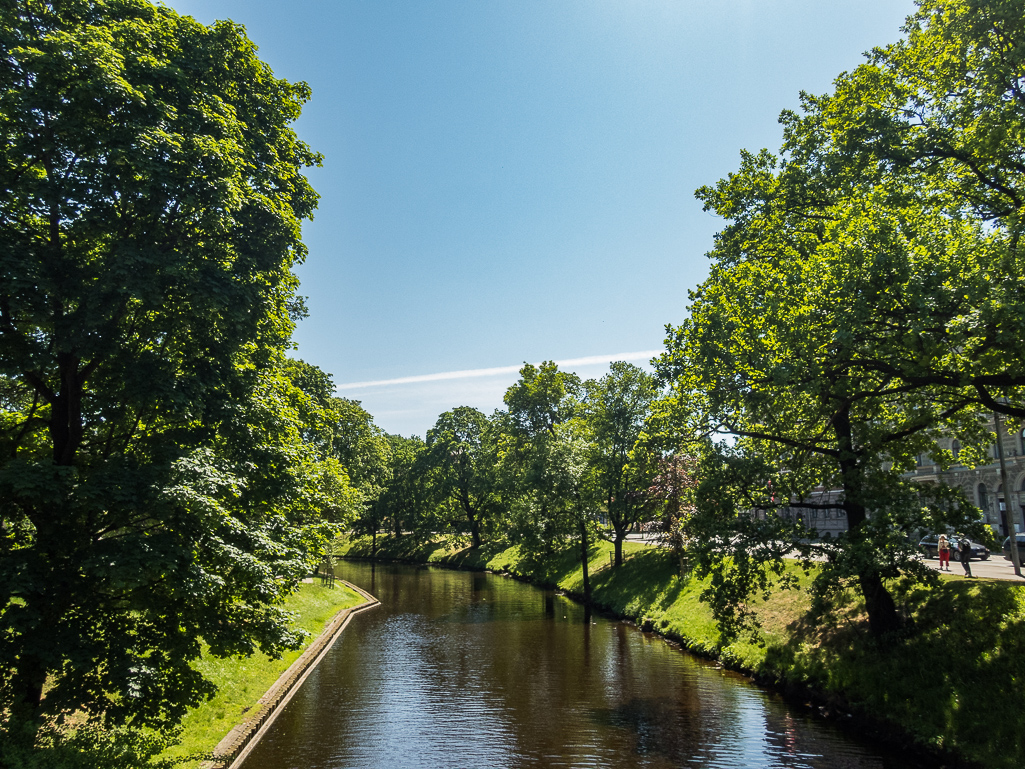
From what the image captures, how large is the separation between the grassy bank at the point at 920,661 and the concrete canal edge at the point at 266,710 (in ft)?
58.0

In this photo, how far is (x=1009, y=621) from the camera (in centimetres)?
1762

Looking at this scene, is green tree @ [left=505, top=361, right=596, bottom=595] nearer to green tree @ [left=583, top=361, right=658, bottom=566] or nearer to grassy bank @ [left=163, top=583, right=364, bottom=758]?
green tree @ [left=583, top=361, right=658, bottom=566]

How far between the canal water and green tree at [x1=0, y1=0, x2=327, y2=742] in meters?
5.89

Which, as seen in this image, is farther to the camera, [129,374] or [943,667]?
[943,667]

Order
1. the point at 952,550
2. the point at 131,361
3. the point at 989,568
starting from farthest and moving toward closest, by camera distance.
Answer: the point at 952,550 < the point at 989,568 < the point at 131,361

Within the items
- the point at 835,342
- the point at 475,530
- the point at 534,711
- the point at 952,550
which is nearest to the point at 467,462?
the point at 475,530

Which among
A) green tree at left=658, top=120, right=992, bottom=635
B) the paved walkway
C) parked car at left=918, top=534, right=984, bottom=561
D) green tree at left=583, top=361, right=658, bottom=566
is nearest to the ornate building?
parked car at left=918, top=534, right=984, bottom=561

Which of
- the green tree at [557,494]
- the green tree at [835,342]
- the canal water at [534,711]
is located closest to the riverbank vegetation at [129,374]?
the canal water at [534,711]

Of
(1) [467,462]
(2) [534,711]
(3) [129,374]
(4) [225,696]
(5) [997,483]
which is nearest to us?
(3) [129,374]

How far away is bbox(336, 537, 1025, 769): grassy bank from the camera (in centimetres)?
1531

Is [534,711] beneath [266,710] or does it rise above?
beneath

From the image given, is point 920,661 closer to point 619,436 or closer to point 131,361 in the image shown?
point 131,361

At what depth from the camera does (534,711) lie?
20.5 m

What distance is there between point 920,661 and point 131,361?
2290 cm
